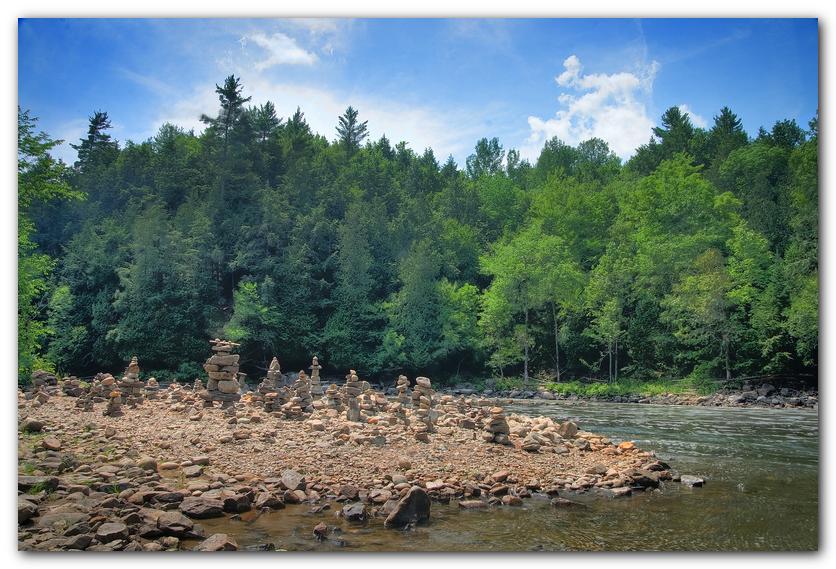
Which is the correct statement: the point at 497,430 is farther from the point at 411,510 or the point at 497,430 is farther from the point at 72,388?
the point at 72,388

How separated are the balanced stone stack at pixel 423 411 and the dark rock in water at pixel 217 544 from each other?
448 cm

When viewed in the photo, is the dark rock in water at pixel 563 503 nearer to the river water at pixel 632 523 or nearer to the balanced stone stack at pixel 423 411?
the river water at pixel 632 523

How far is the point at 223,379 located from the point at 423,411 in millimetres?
4027

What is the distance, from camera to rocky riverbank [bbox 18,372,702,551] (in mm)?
5875

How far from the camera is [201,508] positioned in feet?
20.4

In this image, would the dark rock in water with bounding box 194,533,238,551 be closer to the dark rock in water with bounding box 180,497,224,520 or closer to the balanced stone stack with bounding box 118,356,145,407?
the dark rock in water with bounding box 180,497,224,520

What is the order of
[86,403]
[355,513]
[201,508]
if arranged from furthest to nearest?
[86,403] → [355,513] → [201,508]

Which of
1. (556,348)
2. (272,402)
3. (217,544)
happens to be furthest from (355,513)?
(556,348)

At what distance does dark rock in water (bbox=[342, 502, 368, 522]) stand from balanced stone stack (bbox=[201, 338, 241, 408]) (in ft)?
19.7

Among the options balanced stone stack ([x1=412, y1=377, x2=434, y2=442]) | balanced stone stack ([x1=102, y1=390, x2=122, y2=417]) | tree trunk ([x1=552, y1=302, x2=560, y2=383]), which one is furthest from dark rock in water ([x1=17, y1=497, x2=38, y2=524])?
tree trunk ([x1=552, y1=302, x2=560, y2=383])

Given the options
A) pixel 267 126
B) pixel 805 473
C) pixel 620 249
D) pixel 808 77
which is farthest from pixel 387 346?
pixel 808 77

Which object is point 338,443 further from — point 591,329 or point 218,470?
point 591,329

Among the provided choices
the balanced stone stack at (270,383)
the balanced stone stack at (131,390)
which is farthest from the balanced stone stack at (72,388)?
the balanced stone stack at (270,383)

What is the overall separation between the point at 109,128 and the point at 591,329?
25.9m
